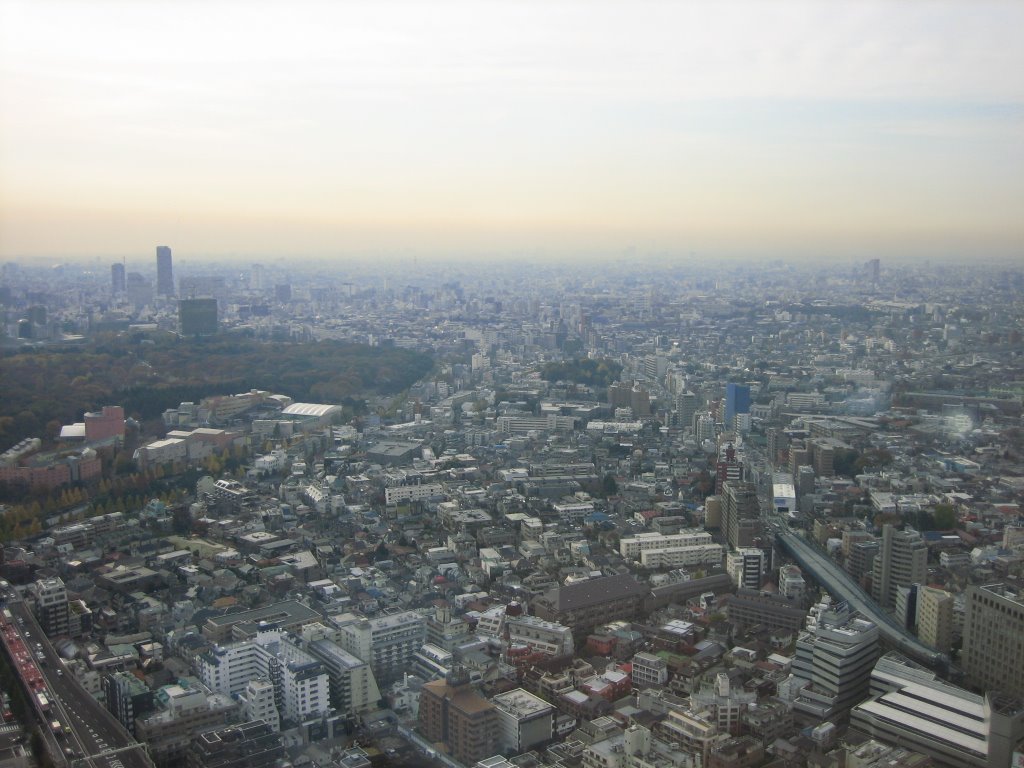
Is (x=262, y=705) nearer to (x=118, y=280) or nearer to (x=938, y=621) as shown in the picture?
(x=938, y=621)

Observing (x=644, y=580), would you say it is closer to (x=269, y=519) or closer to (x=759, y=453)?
(x=269, y=519)

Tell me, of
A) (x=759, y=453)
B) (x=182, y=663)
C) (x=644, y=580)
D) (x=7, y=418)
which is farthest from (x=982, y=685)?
(x=7, y=418)

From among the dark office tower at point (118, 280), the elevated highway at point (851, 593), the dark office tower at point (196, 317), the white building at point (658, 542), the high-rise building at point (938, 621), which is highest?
the dark office tower at point (118, 280)

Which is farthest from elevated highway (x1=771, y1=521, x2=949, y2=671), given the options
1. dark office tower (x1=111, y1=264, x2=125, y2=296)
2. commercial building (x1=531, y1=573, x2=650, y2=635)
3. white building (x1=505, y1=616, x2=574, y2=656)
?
dark office tower (x1=111, y1=264, x2=125, y2=296)

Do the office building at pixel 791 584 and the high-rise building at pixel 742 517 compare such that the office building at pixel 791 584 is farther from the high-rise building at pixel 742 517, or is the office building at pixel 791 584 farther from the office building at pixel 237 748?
the office building at pixel 237 748

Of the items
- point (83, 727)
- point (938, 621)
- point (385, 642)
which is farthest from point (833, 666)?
point (83, 727)

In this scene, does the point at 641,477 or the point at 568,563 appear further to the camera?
the point at 641,477

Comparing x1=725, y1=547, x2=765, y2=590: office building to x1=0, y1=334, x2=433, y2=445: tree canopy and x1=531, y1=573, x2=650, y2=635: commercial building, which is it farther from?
x1=0, y1=334, x2=433, y2=445: tree canopy

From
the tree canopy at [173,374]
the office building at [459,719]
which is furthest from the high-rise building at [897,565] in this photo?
the tree canopy at [173,374]
